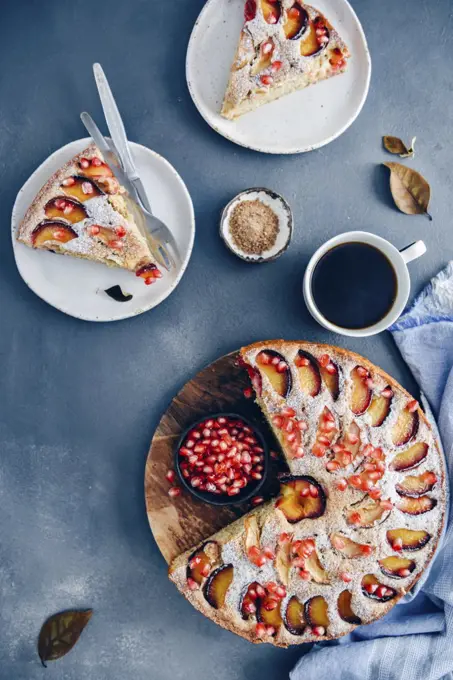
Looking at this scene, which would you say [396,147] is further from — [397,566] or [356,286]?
[397,566]

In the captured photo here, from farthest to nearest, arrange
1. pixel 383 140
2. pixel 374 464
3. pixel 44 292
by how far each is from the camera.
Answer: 1. pixel 383 140
2. pixel 44 292
3. pixel 374 464

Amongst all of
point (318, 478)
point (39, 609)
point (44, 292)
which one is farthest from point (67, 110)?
point (39, 609)

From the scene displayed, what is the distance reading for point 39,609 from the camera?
347 cm

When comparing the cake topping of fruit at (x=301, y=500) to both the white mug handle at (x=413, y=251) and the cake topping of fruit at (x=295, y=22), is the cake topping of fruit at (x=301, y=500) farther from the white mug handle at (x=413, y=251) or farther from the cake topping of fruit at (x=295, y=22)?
the cake topping of fruit at (x=295, y=22)

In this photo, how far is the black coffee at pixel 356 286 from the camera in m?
3.29

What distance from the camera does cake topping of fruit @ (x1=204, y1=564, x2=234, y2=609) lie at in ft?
10.2

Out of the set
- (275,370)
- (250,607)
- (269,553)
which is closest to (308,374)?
(275,370)

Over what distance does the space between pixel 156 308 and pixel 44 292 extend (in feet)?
1.88

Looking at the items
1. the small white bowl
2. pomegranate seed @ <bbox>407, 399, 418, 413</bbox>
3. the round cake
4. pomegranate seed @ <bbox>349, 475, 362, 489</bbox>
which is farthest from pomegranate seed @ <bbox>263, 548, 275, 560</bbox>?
the small white bowl

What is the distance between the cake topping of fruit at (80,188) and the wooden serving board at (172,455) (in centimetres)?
102

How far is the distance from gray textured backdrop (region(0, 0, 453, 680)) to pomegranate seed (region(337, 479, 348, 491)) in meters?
0.77

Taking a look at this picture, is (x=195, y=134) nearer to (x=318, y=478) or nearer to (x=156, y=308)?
(x=156, y=308)

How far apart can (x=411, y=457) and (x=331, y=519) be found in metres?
0.48

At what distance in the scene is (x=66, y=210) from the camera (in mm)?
3168
